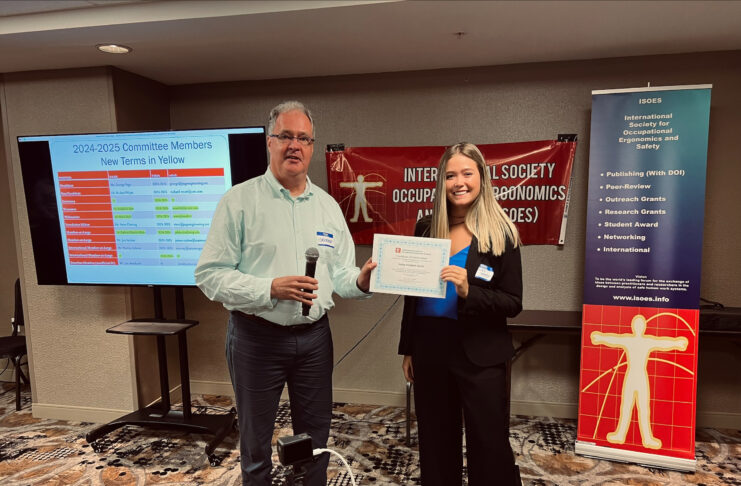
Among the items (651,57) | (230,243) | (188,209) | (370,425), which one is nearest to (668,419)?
(370,425)

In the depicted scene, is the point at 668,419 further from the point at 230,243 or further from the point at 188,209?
the point at 188,209

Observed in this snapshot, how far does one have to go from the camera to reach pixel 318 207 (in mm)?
1859

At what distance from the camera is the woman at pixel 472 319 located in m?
1.63

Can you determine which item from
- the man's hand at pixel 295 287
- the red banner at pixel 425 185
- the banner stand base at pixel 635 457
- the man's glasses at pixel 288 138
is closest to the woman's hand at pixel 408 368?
the man's hand at pixel 295 287

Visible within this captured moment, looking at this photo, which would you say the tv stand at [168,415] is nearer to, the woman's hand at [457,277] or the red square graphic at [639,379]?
the woman's hand at [457,277]

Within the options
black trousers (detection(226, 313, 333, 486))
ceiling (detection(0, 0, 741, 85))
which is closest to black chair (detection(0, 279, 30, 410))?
ceiling (detection(0, 0, 741, 85))

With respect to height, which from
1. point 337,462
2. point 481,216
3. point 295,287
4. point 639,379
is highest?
point 481,216

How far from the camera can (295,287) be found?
161 centimetres

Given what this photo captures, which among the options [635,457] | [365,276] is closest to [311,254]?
[365,276]

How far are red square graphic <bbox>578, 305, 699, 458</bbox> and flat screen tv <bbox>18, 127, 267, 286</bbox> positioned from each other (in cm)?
222

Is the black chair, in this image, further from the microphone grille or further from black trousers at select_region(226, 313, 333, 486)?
the microphone grille

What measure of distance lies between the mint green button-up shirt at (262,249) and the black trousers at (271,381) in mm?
93

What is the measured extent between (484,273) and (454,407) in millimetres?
560

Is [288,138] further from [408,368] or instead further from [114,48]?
[114,48]
